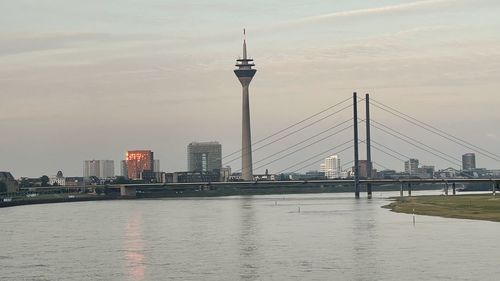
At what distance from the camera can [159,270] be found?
51844mm

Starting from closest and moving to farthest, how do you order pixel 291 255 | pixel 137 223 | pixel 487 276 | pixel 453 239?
pixel 487 276
pixel 291 255
pixel 453 239
pixel 137 223

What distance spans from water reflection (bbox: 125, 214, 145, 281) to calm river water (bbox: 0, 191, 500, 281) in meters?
0.05

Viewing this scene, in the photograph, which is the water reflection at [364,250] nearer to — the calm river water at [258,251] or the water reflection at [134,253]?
the calm river water at [258,251]

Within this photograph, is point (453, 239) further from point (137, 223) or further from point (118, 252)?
point (137, 223)

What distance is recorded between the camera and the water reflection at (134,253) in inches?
1997

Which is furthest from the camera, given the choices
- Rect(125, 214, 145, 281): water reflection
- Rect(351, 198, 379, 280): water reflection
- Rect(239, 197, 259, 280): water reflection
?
Rect(125, 214, 145, 281): water reflection

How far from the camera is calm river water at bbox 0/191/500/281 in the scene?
163 ft

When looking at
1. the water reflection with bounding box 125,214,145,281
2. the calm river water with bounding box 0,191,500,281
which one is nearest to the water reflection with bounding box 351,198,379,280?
the calm river water with bounding box 0,191,500,281

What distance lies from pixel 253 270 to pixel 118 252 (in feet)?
49.5

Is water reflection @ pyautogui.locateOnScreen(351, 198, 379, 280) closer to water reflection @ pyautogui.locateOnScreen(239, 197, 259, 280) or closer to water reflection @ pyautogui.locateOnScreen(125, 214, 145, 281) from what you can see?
water reflection @ pyautogui.locateOnScreen(239, 197, 259, 280)

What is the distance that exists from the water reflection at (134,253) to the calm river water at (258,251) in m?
0.05

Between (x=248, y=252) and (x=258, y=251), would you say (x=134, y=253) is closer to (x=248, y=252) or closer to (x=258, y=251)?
(x=248, y=252)

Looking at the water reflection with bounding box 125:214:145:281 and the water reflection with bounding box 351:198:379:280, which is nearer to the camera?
the water reflection with bounding box 351:198:379:280

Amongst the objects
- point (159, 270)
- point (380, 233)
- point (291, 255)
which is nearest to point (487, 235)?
point (380, 233)
